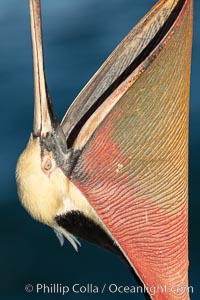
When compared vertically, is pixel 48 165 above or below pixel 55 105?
below

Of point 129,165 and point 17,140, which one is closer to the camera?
point 129,165

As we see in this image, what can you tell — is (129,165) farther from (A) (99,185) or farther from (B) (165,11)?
(B) (165,11)

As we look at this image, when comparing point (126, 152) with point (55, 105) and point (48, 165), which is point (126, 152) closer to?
point (48, 165)

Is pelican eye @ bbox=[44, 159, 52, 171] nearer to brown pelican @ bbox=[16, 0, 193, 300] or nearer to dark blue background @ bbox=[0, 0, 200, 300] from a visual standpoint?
brown pelican @ bbox=[16, 0, 193, 300]

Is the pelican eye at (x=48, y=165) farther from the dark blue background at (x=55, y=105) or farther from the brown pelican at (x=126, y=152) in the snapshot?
the dark blue background at (x=55, y=105)

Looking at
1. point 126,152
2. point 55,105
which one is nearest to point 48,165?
point 126,152

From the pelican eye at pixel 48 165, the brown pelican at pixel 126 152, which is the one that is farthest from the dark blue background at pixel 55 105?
the pelican eye at pixel 48 165

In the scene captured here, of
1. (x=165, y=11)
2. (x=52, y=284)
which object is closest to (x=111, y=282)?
(x=52, y=284)

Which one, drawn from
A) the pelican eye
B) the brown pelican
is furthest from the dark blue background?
the pelican eye
